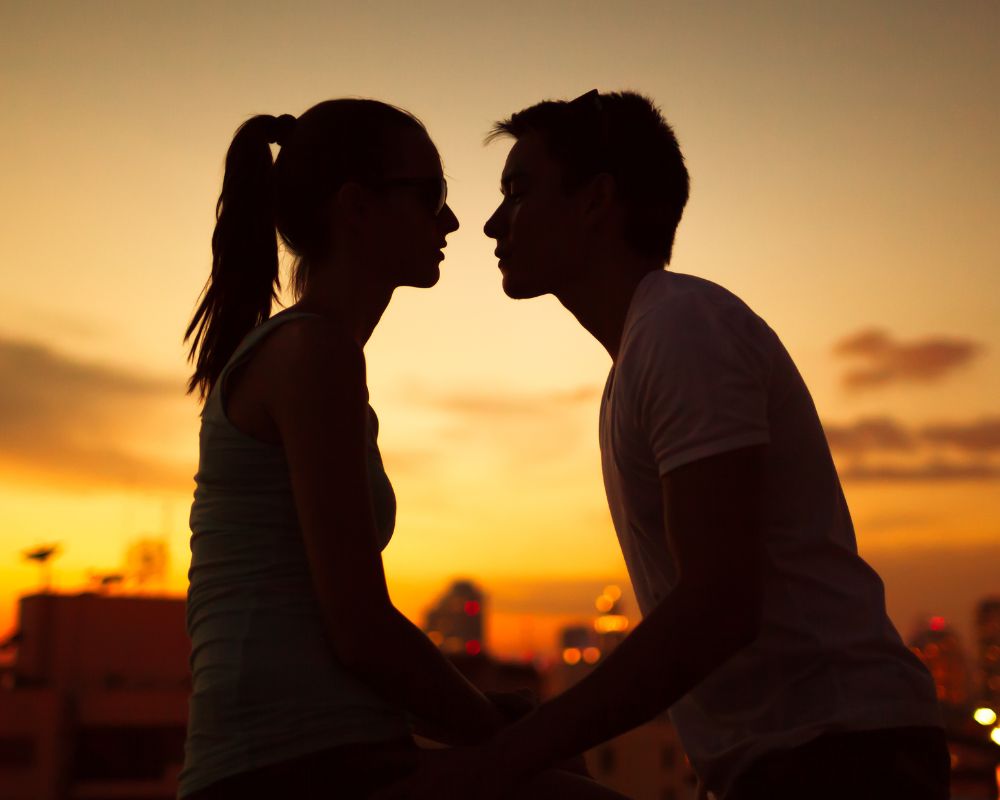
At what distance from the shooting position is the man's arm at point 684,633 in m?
2.00

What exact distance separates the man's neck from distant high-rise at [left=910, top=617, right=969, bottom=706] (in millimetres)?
→ 176603

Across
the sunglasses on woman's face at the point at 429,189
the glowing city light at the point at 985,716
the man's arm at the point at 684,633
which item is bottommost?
the glowing city light at the point at 985,716

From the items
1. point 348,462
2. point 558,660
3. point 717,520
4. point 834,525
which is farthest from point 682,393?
point 558,660

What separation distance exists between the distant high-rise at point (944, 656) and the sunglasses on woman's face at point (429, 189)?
581 feet

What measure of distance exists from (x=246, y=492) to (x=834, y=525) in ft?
4.08

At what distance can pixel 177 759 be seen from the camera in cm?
5431

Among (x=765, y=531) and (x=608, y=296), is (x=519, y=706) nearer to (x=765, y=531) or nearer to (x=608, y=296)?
(x=765, y=531)

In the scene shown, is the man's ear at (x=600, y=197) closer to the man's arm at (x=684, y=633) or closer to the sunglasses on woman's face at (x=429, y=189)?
the sunglasses on woman's face at (x=429, y=189)

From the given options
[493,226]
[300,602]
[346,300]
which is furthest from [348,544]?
[493,226]

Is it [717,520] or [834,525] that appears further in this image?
[834,525]

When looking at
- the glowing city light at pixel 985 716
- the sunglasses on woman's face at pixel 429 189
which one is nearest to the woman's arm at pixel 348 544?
the sunglasses on woman's face at pixel 429 189

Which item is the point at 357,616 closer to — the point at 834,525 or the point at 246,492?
the point at 246,492

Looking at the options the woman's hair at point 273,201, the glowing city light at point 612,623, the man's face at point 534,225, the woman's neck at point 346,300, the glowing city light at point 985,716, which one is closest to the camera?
the woman's neck at point 346,300

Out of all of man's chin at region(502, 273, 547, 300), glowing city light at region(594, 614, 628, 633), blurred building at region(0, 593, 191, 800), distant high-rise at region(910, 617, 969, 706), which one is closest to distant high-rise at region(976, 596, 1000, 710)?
distant high-rise at region(910, 617, 969, 706)
